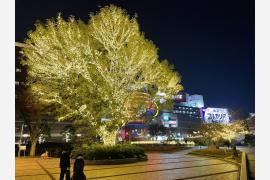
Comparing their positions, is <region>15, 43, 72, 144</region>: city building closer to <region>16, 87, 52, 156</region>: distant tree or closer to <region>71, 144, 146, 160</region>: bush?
<region>16, 87, 52, 156</region>: distant tree

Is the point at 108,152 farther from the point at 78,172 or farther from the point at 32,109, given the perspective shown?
the point at 32,109

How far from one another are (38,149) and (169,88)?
689 inches

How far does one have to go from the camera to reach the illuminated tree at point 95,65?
1811cm

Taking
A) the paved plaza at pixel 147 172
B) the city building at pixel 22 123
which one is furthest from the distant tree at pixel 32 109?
the city building at pixel 22 123

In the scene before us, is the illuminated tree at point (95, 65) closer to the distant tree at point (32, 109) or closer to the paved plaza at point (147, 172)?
the paved plaza at point (147, 172)

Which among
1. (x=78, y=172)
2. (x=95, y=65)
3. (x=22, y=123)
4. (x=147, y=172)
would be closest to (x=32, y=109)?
(x=95, y=65)

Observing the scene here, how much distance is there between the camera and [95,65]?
758 inches

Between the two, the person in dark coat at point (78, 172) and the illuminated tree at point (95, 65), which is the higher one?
the illuminated tree at point (95, 65)

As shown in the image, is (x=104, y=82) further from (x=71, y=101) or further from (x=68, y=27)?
(x=68, y=27)

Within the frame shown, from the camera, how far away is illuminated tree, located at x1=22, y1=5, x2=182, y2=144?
18109 mm

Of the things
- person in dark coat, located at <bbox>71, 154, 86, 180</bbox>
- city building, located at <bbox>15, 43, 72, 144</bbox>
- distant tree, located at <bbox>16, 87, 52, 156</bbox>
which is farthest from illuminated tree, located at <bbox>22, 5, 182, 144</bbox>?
city building, located at <bbox>15, 43, 72, 144</bbox>

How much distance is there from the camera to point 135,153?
749 inches
